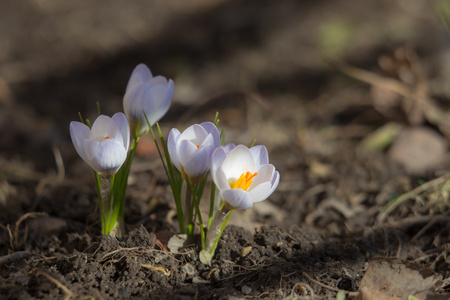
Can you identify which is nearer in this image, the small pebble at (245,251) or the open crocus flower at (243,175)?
the open crocus flower at (243,175)

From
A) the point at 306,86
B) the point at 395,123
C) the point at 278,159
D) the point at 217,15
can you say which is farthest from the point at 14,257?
the point at 217,15

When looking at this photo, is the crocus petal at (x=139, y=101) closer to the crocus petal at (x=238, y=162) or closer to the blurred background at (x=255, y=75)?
the crocus petal at (x=238, y=162)

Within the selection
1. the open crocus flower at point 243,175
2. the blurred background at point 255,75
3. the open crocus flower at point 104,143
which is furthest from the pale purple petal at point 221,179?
the blurred background at point 255,75

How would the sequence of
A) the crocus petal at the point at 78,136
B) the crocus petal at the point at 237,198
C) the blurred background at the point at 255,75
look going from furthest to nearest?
the blurred background at the point at 255,75 < the crocus petal at the point at 78,136 < the crocus petal at the point at 237,198

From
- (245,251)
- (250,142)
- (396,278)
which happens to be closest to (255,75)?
(250,142)

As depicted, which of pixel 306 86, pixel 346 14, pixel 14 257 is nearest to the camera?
pixel 14 257

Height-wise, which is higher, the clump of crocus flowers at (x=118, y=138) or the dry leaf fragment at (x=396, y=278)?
the clump of crocus flowers at (x=118, y=138)

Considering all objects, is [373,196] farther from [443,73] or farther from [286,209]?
[443,73]
